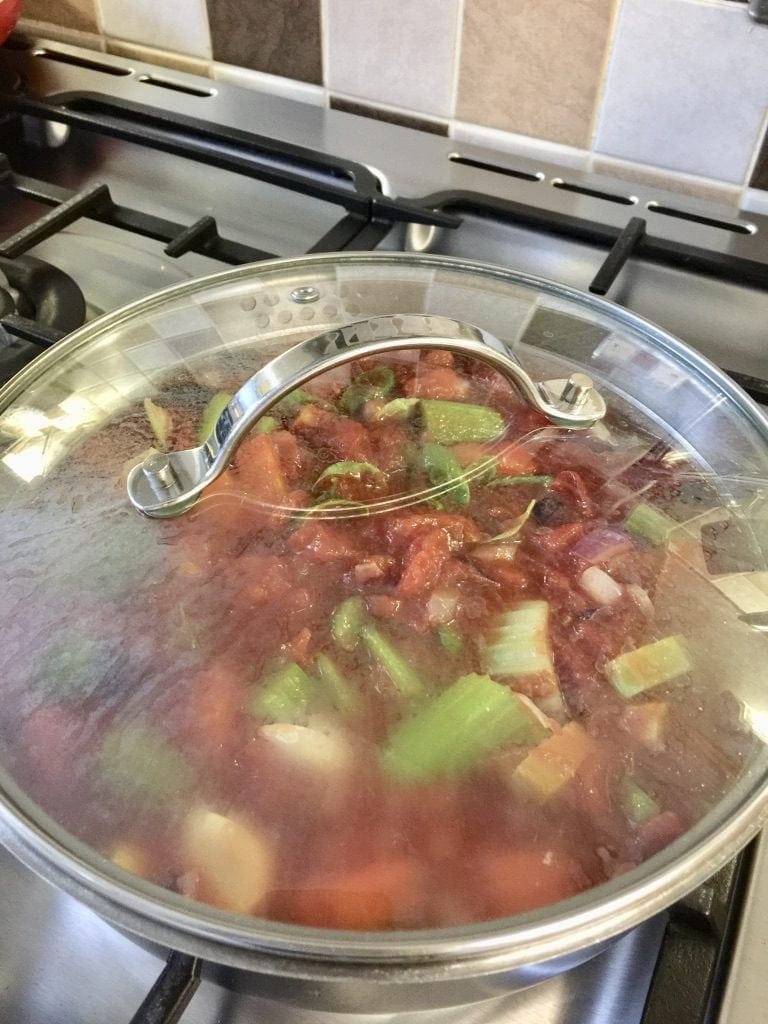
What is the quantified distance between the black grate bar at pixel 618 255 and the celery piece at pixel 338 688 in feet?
1.58

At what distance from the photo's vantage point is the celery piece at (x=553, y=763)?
48 centimetres

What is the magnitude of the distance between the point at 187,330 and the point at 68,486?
0.17m

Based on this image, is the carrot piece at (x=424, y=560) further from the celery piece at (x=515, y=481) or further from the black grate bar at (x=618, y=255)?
the black grate bar at (x=618, y=255)

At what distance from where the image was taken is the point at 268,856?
0.46m

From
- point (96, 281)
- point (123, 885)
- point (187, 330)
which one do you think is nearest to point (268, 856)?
point (123, 885)

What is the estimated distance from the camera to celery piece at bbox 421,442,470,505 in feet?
1.97

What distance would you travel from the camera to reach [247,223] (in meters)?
1.04

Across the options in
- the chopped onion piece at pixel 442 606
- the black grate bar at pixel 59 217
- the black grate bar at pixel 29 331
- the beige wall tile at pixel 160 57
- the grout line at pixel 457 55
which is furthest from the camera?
the beige wall tile at pixel 160 57

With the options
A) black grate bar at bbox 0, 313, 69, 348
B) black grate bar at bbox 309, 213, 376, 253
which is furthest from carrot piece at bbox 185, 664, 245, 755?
black grate bar at bbox 309, 213, 376, 253

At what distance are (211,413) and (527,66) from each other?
25.7 inches

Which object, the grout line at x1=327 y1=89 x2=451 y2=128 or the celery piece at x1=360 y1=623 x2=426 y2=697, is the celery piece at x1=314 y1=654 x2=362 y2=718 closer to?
the celery piece at x1=360 y1=623 x2=426 y2=697

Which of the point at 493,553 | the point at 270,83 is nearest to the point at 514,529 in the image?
the point at 493,553

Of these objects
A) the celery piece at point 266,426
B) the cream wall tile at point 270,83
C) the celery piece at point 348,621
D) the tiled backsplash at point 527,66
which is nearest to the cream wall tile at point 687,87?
the tiled backsplash at point 527,66

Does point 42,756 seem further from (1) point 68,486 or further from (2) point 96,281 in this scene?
(2) point 96,281
